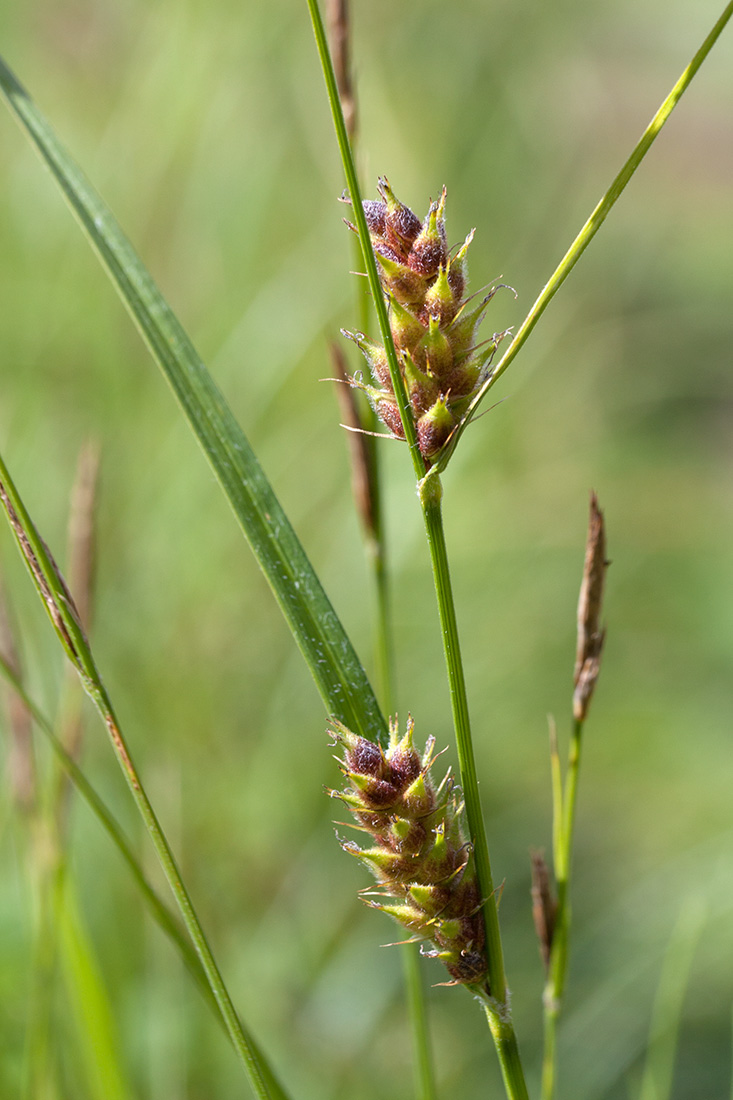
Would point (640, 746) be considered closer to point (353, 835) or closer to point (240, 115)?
point (353, 835)

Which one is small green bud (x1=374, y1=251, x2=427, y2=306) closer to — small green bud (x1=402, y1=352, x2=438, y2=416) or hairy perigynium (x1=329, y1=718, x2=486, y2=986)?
small green bud (x1=402, y1=352, x2=438, y2=416)

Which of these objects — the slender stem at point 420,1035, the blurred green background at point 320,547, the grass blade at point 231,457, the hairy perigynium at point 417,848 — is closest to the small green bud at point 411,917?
the hairy perigynium at point 417,848

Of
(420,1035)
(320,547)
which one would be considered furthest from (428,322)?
(320,547)

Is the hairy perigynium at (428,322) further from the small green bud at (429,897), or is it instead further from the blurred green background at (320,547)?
the blurred green background at (320,547)

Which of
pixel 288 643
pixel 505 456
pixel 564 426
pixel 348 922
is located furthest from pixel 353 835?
pixel 564 426

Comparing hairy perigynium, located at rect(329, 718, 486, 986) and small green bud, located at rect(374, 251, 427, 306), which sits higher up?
small green bud, located at rect(374, 251, 427, 306)

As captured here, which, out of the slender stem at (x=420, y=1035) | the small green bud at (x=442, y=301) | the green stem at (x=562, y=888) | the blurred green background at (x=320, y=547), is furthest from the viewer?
the blurred green background at (x=320, y=547)

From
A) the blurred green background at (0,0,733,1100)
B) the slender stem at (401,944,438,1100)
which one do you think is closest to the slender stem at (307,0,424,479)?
the slender stem at (401,944,438,1100)
